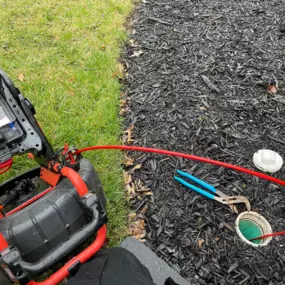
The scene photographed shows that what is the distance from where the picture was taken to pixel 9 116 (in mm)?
1884

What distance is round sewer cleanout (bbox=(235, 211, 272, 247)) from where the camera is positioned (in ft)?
8.09

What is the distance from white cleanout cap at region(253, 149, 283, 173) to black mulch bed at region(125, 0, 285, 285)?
7 centimetres

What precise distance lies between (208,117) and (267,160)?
0.74 meters

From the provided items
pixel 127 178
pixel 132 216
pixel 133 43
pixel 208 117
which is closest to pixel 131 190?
pixel 127 178

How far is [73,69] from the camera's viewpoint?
12.5 feet

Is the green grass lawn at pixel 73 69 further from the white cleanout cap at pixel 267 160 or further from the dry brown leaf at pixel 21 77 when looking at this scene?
the white cleanout cap at pixel 267 160

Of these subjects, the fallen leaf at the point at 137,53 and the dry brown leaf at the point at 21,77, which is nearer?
the dry brown leaf at the point at 21,77

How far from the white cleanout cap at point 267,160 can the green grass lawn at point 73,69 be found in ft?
3.95

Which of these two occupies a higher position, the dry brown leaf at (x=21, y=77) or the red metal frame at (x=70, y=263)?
the dry brown leaf at (x=21, y=77)

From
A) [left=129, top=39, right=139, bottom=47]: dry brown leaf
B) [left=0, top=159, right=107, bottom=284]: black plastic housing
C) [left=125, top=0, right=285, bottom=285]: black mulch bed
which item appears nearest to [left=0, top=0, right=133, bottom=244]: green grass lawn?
[left=129, top=39, right=139, bottom=47]: dry brown leaf

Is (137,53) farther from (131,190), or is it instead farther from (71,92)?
(131,190)

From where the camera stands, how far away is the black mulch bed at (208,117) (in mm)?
2381

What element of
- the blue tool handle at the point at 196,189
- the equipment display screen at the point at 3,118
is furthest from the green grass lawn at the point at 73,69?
the equipment display screen at the point at 3,118

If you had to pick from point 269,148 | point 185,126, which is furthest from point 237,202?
point 185,126
